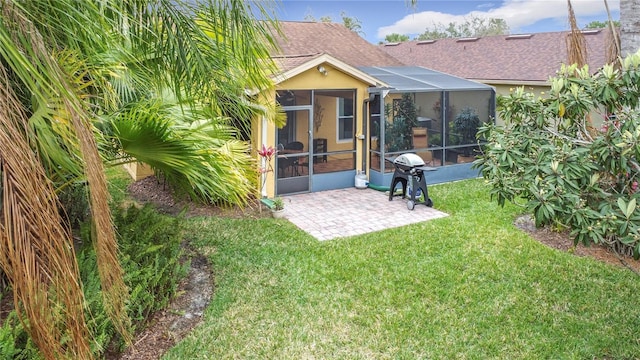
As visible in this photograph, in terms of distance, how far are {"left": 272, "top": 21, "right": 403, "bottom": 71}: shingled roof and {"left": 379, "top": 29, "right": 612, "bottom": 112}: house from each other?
4150 millimetres

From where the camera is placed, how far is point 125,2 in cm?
323

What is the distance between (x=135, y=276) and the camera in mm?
5590

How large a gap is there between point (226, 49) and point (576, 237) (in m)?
3.77

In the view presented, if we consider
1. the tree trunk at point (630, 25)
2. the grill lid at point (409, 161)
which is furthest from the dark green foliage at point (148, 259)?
the tree trunk at point (630, 25)

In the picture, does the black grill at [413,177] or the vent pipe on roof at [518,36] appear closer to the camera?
the black grill at [413,177]

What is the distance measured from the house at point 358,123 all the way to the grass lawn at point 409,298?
148 inches

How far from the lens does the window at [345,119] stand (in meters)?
13.2

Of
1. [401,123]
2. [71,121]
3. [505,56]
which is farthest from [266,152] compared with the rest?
[505,56]

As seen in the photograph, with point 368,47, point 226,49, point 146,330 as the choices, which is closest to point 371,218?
point 146,330

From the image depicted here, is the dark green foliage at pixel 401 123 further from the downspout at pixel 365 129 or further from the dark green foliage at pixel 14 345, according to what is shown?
the dark green foliage at pixel 14 345

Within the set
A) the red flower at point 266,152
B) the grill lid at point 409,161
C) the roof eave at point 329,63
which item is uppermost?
the roof eave at point 329,63

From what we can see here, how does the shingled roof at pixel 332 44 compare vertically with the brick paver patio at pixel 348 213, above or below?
above

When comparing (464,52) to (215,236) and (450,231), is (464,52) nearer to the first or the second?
(450,231)

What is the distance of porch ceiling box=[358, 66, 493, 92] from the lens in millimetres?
13805
